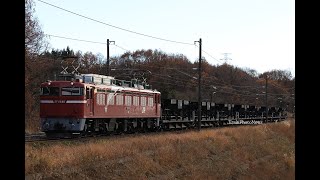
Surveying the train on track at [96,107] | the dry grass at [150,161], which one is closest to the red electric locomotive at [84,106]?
the train on track at [96,107]

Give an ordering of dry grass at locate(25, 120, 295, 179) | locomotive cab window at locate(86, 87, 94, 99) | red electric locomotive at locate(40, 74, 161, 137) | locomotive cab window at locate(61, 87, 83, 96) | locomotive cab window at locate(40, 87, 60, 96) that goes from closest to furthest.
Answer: dry grass at locate(25, 120, 295, 179)
red electric locomotive at locate(40, 74, 161, 137)
locomotive cab window at locate(61, 87, 83, 96)
locomotive cab window at locate(86, 87, 94, 99)
locomotive cab window at locate(40, 87, 60, 96)

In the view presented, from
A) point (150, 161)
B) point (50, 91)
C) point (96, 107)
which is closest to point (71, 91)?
point (50, 91)

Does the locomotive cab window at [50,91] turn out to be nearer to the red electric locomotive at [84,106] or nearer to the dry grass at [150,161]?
the red electric locomotive at [84,106]

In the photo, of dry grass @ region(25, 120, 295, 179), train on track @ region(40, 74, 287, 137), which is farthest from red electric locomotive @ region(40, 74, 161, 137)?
dry grass @ region(25, 120, 295, 179)

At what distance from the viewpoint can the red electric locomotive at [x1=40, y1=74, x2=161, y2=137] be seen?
23969mm

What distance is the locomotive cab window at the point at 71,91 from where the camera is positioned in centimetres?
2414

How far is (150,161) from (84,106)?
8615 millimetres

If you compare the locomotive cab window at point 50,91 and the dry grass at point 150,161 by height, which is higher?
the locomotive cab window at point 50,91

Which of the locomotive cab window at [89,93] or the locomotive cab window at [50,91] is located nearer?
the locomotive cab window at [89,93]

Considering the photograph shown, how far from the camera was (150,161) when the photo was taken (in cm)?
1630

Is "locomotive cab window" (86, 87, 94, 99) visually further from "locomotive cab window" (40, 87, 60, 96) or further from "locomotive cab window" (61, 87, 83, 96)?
"locomotive cab window" (40, 87, 60, 96)

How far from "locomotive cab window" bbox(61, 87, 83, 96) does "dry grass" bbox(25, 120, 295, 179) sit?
469 cm

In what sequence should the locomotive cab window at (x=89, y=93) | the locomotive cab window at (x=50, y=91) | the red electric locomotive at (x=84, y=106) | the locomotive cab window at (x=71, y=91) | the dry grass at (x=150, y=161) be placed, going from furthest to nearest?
the locomotive cab window at (x=50, y=91), the locomotive cab window at (x=89, y=93), the locomotive cab window at (x=71, y=91), the red electric locomotive at (x=84, y=106), the dry grass at (x=150, y=161)
